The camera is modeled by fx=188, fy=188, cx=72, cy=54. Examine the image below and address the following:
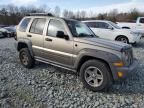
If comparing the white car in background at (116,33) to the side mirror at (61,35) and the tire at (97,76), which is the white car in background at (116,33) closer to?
the side mirror at (61,35)

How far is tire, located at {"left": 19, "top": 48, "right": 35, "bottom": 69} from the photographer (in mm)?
6328

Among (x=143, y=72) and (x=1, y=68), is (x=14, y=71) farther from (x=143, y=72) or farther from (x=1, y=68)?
(x=143, y=72)

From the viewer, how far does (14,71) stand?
6121mm

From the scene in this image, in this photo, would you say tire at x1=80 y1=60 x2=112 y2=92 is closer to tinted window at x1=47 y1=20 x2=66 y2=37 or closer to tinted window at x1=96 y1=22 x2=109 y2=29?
tinted window at x1=47 y1=20 x2=66 y2=37

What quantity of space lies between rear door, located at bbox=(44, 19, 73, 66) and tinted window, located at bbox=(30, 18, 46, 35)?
1.04 feet

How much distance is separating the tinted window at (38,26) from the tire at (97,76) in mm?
1946

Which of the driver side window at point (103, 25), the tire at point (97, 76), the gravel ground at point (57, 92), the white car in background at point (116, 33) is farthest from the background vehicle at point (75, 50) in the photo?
the driver side window at point (103, 25)

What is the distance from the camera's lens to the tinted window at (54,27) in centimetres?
537

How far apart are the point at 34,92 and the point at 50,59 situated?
4.33ft

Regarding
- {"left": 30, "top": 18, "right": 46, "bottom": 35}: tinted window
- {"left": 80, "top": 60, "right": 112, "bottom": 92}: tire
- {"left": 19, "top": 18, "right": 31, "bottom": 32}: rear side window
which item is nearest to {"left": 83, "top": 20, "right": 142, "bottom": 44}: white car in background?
{"left": 19, "top": 18, "right": 31, "bottom": 32}: rear side window

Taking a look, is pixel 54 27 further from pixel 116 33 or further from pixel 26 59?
pixel 116 33

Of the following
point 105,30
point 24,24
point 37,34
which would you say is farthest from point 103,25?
point 37,34

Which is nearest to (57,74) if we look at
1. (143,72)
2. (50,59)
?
(50,59)

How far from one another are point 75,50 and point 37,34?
1620 mm
